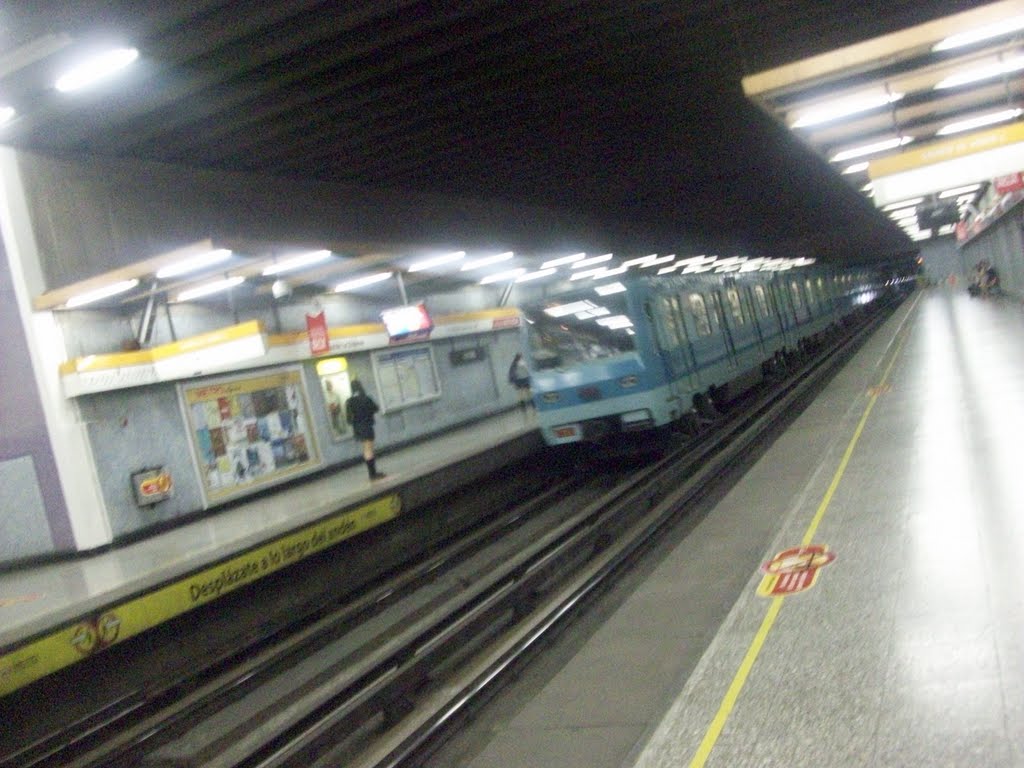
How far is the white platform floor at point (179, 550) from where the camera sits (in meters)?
8.64

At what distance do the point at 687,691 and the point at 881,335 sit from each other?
2711cm

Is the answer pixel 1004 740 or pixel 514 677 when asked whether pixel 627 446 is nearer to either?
pixel 514 677

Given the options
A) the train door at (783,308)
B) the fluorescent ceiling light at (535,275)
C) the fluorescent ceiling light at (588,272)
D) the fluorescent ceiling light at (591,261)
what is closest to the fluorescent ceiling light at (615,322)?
the fluorescent ceiling light at (591,261)

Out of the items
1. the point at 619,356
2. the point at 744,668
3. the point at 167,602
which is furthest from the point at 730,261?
the point at 744,668

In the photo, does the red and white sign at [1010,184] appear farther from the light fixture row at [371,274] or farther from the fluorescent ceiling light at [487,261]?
the fluorescent ceiling light at [487,261]

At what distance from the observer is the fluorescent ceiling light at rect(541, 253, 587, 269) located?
1806 cm

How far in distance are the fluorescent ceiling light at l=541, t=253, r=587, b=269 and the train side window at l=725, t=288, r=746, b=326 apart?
297 centimetres

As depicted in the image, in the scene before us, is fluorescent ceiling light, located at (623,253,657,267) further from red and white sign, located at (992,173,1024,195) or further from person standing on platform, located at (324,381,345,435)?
person standing on platform, located at (324,381,345,435)

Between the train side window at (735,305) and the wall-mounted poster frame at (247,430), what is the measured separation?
27.4 ft

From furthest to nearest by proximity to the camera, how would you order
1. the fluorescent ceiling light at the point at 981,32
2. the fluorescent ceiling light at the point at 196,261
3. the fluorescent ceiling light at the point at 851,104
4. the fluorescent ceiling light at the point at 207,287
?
the fluorescent ceiling light at the point at 207,287 < the fluorescent ceiling light at the point at 851,104 < the fluorescent ceiling light at the point at 196,261 < the fluorescent ceiling light at the point at 981,32

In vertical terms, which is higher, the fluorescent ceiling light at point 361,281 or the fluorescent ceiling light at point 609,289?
the fluorescent ceiling light at point 361,281

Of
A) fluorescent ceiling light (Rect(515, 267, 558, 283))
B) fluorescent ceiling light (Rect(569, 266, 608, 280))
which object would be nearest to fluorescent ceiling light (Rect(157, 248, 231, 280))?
fluorescent ceiling light (Rect(515, 267, 558, 283))

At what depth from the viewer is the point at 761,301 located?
69.4 feet

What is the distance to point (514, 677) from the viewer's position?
21.5ft
